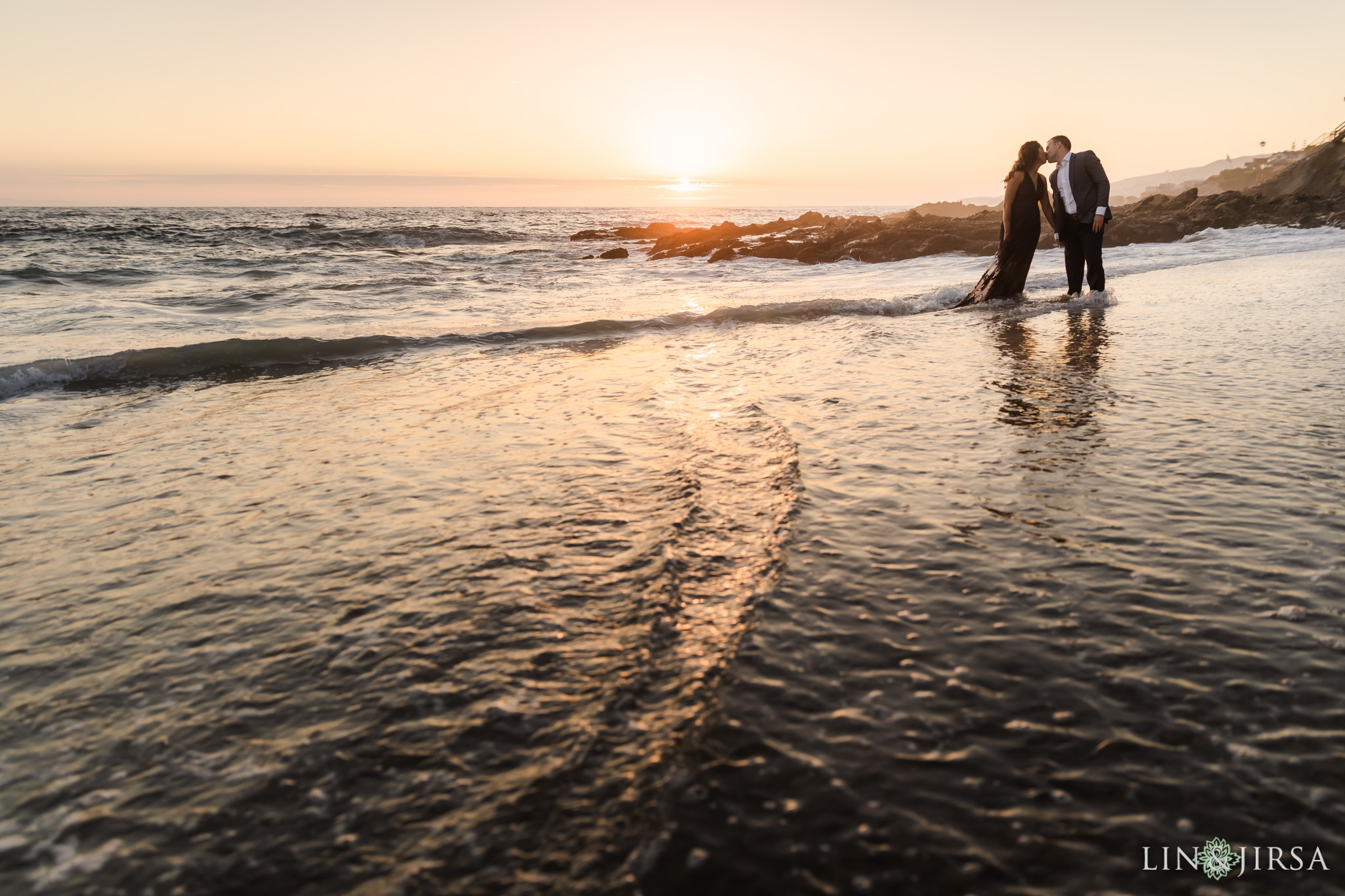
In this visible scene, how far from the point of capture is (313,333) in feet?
34.6

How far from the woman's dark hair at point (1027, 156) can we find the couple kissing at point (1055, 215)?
0.01 m

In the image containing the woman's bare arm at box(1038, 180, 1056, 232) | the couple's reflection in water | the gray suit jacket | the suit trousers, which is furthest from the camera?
the woman's bare arm at box(1038, 180, 1056, 232)

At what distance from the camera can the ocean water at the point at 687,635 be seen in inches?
73.2

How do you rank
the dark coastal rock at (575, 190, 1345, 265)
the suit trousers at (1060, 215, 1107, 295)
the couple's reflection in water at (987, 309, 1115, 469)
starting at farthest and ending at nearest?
the dark coastal rock at (575, 190, 1345, 265), the suit trousers at (1060, 215, 1107, 295), the couple's reflection in water at (987, 309, 1115, 469)

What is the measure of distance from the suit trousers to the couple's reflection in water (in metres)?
1.97

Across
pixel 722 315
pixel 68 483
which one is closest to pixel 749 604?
pixel 68 483

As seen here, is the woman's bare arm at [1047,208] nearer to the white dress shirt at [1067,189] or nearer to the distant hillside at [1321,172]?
the white dress shirt at [1067,189]

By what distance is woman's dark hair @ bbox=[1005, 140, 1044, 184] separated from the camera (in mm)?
10875

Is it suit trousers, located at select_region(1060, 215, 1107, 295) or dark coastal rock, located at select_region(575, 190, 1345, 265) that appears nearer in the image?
suit trousers, located at select_region(1060, 215, 1107, 295)

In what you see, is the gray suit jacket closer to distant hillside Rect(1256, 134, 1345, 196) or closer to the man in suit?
the man in suit

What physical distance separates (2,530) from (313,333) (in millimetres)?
6972

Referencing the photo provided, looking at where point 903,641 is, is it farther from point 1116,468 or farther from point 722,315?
point 722,315

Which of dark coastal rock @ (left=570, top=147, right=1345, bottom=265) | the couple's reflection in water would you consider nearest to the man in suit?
the couple's reflection in water

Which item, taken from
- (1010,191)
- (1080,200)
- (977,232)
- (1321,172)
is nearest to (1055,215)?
(1080,200)
